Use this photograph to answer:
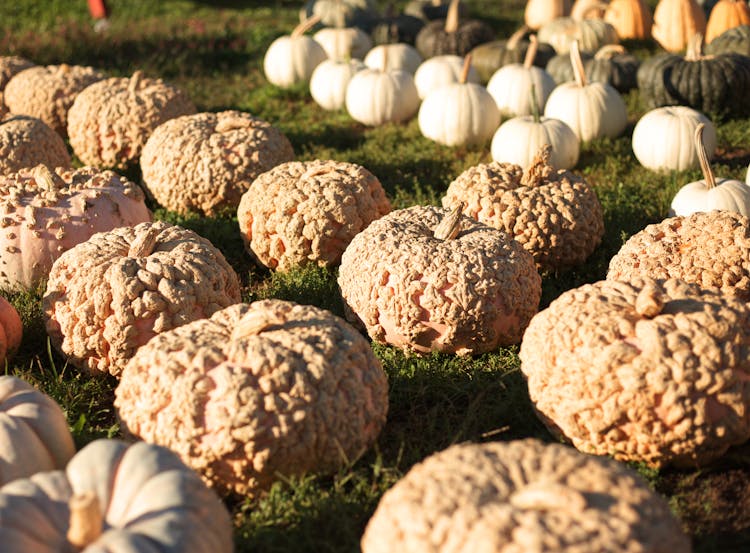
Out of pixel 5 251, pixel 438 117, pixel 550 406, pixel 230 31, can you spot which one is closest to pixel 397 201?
pixel 438 117

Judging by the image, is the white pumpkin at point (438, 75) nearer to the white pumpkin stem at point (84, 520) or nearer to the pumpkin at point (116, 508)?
the pumpkin at point (116, 508)

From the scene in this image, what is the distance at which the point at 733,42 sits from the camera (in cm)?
963

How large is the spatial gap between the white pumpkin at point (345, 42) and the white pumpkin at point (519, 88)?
2.51 m

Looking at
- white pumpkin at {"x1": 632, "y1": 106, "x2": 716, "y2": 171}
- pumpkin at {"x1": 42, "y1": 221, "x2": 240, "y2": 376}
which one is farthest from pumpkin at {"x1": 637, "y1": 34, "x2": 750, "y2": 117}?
pumpkin at {"x1": 42, "y1": 221, "x2": 240, "y2": 376}

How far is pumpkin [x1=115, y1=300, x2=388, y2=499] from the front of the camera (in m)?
3.44

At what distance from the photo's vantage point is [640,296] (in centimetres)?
362

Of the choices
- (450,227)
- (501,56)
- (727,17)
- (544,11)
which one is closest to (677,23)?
(727,17)

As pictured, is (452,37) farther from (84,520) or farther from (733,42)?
(84,520)

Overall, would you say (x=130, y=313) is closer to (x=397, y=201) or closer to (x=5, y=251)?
(x=5, y=251)

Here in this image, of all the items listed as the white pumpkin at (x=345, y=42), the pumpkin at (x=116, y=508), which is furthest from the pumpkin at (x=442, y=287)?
the white pumpkin at (x=345, y=42)

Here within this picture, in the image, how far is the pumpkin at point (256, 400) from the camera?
3441mm

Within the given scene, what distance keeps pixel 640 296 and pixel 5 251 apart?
11.4ft

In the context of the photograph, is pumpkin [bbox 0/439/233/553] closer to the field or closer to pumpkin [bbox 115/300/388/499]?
pumpkin [bbox 115/300/388/499]

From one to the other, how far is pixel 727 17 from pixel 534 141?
5548mm
